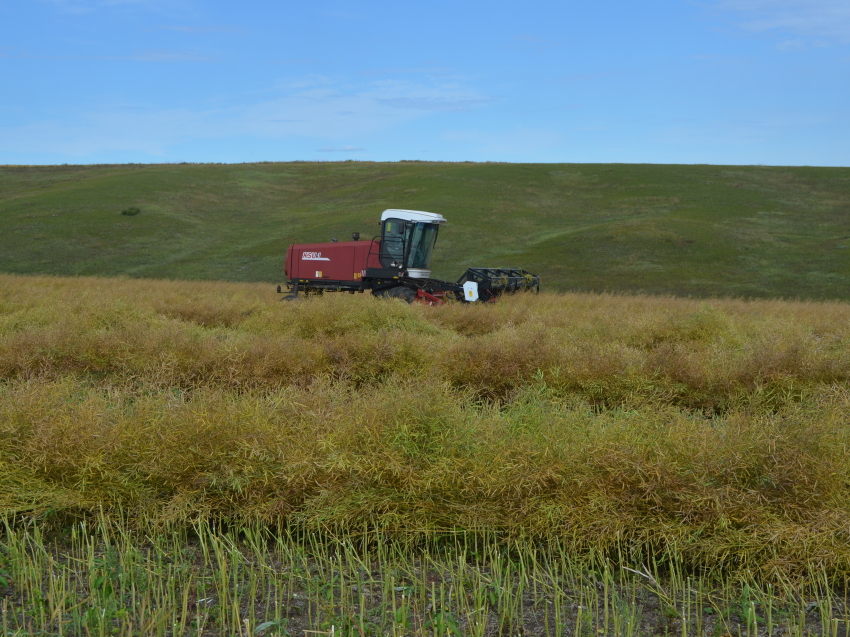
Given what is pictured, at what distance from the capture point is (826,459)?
535 centimetres

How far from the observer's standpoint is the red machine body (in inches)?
957

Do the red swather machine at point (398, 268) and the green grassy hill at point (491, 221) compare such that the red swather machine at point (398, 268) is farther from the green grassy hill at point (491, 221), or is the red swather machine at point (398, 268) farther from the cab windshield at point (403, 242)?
the green grassy hill at point (491, 221)

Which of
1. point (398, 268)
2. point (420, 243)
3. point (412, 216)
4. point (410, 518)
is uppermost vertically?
point (412, 216)

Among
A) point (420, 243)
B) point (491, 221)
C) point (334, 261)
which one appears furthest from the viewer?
point (491, 221)

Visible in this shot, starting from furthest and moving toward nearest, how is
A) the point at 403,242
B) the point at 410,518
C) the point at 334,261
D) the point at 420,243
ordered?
the point at 334,261
the point at 420,243
the point at 403,242
the point at 410,518

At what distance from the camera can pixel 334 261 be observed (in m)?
25.0

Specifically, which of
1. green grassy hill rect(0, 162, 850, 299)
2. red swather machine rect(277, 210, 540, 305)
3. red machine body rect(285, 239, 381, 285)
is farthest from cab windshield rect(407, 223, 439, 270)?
green grassy hill rect(0, 162, 850, 299)

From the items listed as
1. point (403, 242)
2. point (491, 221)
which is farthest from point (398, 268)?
point (491, 221)

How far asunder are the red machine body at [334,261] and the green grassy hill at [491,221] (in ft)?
57.1

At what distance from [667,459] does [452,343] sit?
18.7 feet

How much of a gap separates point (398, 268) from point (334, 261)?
8.34 feet

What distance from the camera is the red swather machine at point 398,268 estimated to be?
22.9m

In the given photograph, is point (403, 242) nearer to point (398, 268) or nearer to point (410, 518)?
point (398, 268)

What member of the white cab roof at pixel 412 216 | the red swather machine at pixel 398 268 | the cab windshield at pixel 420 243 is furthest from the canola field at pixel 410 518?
the white cab roof at pixel 412 216
